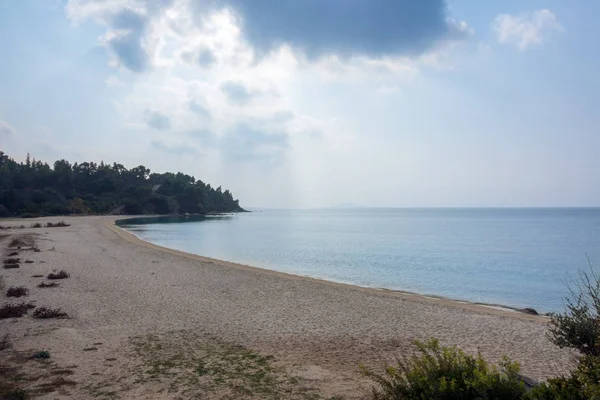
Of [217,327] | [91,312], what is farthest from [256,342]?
[91,312]

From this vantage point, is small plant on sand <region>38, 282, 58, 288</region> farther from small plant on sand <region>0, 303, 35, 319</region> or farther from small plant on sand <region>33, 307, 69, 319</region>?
small plant on sand <region>33, 307, 69, 319</region>

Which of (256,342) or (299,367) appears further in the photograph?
(256,342)

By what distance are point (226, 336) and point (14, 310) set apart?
6.37 metres

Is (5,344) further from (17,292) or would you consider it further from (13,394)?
(17,292)

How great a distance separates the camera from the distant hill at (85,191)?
97.1 meters

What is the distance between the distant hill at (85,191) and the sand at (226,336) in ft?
279

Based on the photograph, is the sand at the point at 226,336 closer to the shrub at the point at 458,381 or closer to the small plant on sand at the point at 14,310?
the small plant on sand at the point at 14,310

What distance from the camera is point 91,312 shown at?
13.1 metres

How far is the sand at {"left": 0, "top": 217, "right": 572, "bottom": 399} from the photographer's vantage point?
751 centimetres

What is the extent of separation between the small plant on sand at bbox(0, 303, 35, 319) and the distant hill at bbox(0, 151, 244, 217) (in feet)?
282

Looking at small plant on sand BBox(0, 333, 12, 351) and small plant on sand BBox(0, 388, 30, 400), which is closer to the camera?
small plant on sand BBox(0, 388, 30, 400)

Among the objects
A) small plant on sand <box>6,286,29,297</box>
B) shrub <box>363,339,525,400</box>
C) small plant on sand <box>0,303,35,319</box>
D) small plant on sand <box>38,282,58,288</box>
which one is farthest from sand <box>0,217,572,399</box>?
shrub <box>363,339,525,400</box>

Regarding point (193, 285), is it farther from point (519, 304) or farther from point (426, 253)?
point (426, 253)

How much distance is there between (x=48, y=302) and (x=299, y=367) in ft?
33.1
